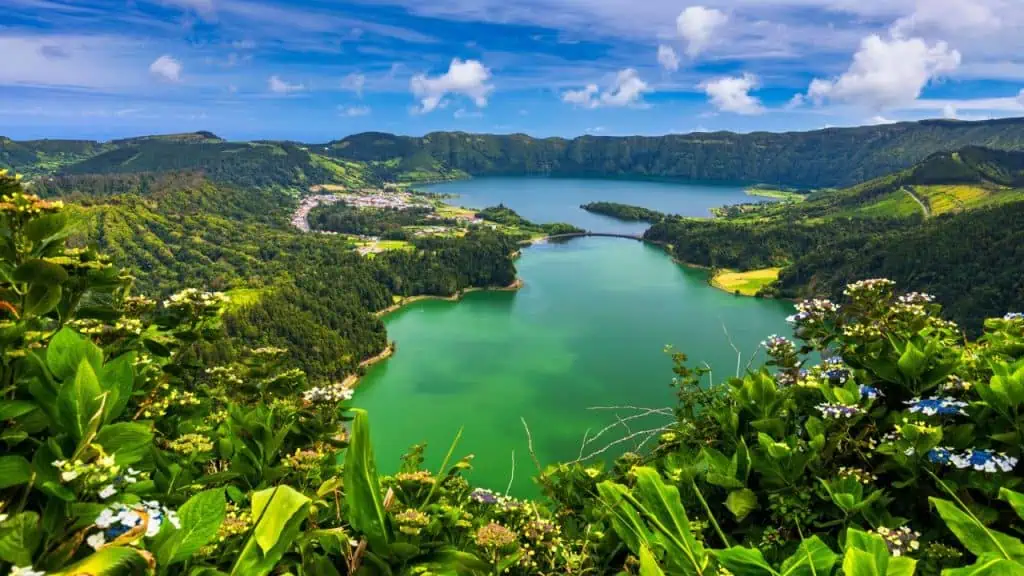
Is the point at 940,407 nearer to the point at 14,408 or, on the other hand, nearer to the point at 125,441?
the point at 125,441

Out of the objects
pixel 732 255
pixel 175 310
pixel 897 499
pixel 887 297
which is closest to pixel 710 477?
pixel 897 499

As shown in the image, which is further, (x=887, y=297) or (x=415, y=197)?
(x=415, y=197)

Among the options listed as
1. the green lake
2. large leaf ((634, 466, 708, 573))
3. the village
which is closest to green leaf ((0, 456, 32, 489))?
large leaf ((634, 466, 708, 573))

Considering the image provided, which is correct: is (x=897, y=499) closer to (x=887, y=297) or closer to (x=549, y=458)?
(x=887, y=297)

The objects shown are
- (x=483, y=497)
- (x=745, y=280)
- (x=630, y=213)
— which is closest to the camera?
(x=483, y=497)

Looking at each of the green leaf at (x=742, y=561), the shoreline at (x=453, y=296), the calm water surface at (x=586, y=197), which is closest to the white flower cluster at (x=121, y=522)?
the green leaf at (x=742, y=561)

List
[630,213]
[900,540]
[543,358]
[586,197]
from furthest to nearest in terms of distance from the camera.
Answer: [586,197], [630,213], [543,358], [900,540]

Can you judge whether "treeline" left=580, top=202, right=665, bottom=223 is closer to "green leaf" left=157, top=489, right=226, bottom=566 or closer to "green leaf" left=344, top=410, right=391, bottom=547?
"green leaf" left=344, top=410, right=391, bottom=547

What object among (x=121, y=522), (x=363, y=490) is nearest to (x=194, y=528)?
(x=121, y=522)
